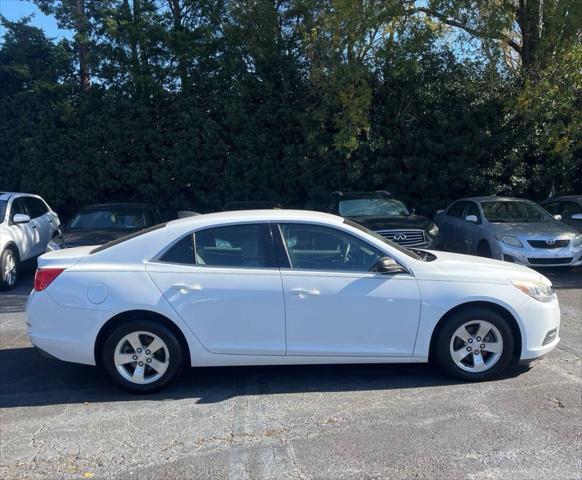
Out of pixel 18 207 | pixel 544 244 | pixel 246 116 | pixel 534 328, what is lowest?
pixel 534 328

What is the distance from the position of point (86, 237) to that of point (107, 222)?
110 centimetres

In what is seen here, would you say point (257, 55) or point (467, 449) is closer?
point (467, 449)

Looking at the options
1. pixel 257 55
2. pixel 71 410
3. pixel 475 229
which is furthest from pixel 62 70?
pixel 71 410

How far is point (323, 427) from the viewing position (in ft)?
14.8

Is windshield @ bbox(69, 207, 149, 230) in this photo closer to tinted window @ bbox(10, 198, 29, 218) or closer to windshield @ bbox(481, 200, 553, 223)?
tinted window @ bbox(10, 198, 29, 218)

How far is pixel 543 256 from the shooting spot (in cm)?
1041

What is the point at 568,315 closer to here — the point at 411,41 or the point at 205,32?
the point at 411,41

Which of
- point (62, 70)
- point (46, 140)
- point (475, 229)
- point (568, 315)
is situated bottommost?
point (568, 315)

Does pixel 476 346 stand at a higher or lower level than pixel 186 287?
lower

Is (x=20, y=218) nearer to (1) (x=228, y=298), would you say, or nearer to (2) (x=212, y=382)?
(2) (x=212, y=382)

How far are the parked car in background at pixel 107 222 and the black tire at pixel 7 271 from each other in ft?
2.17

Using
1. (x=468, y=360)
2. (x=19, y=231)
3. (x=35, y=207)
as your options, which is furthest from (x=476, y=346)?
(x=35, y=207)

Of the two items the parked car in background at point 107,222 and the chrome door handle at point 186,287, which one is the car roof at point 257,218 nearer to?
the chrome door handle at point 186,287

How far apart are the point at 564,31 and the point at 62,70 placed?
1237 cm
